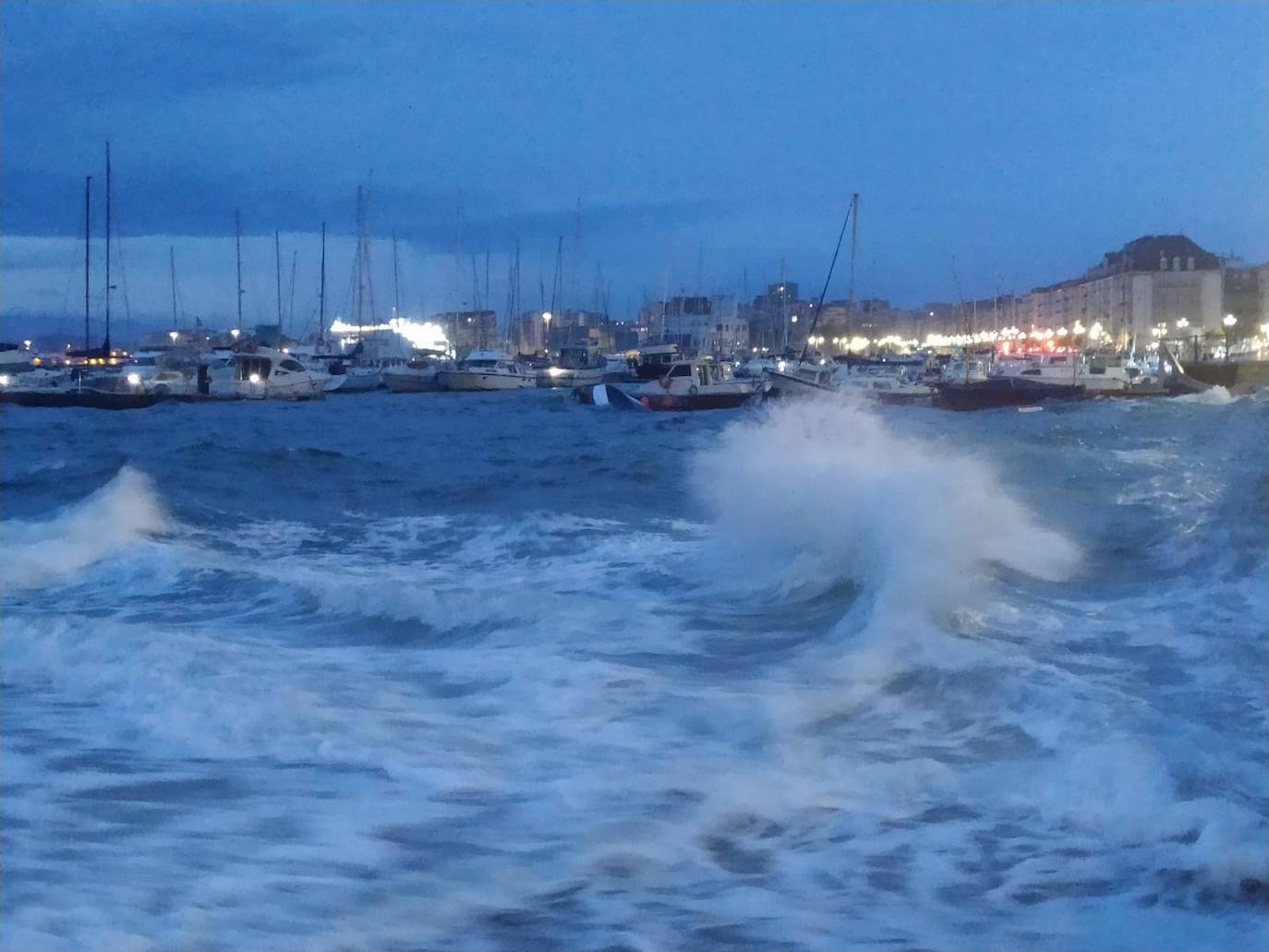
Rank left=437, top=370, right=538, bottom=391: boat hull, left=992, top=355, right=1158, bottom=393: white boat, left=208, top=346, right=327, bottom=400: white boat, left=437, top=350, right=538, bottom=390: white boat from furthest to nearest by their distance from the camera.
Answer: left=437, top=350, right=538, bottom=390: white boat
left=437, top=370, right=538, bottom=391: boat hull
left=208, top=346, right=327, bottom=400: white boat
left=992, top=355, right=1158, bottom=393: white boat

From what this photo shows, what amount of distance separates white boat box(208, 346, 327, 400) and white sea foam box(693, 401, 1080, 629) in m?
37.5

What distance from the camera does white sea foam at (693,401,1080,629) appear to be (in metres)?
10.8

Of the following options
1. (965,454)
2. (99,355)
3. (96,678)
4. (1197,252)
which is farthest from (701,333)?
(96,678)

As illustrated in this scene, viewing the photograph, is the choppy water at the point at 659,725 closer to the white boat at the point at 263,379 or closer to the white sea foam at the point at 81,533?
the white sea foam at the point at 81,533

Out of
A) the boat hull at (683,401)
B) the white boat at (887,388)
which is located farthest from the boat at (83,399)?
the white boat at (887,388)

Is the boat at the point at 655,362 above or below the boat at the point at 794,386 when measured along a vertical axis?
above

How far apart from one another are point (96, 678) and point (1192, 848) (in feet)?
21.5

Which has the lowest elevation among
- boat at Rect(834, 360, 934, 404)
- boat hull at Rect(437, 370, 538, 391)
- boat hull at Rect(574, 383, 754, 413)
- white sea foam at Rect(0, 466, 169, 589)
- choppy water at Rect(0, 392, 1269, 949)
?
choppy water at Rect(0, 392, 1269, 949)

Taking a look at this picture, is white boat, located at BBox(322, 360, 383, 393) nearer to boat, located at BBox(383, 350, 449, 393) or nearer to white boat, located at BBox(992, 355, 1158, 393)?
boat, located at BBox(383, 350, 449, 393)

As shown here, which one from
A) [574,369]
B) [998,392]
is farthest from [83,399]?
[998,392]

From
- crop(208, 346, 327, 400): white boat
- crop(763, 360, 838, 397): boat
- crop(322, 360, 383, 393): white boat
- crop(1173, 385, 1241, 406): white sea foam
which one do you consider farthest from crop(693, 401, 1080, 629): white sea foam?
crop(322, 360, 383, 393): white boat

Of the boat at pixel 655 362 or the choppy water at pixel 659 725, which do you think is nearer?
the choppy water at pixel 659 725

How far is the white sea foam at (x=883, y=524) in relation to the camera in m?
10.8

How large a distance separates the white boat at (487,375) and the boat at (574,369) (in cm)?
88
